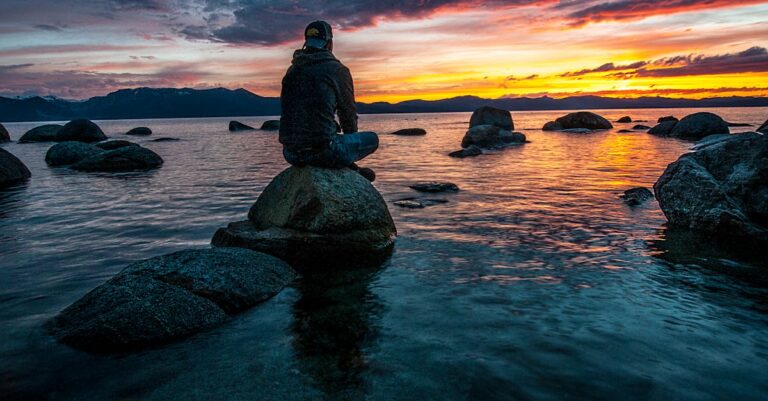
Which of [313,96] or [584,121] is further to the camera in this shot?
[584,121]

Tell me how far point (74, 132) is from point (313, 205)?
4628 centimetres

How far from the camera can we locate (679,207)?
32.3ft

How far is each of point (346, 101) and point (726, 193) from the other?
26.5ft

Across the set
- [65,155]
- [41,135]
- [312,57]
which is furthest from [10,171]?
[41,135]

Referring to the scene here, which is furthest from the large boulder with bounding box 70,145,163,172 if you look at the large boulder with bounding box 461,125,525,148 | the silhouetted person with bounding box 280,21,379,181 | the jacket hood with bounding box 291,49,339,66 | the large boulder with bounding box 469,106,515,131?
the large boulder with bounding box 469,106,515,131

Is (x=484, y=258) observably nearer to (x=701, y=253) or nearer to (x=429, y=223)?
(x=429, y=223)

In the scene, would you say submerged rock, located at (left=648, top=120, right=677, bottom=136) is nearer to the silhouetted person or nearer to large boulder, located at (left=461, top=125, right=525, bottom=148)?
large boulder, located at (left=461, top=125, right=525, bottom=148)

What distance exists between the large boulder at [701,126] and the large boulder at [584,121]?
1493 centimetres

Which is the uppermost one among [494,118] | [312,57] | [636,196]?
[312,57]

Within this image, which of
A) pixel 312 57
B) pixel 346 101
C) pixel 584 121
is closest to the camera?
pixel 312 57

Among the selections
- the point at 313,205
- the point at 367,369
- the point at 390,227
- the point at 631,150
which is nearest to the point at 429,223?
the point at 390,227

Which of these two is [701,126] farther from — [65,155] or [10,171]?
[10,171]

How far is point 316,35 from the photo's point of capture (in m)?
8.28

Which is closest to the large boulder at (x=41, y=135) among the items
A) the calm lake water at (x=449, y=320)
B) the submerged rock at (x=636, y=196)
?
the calm lake water at (x=449, y=320)
